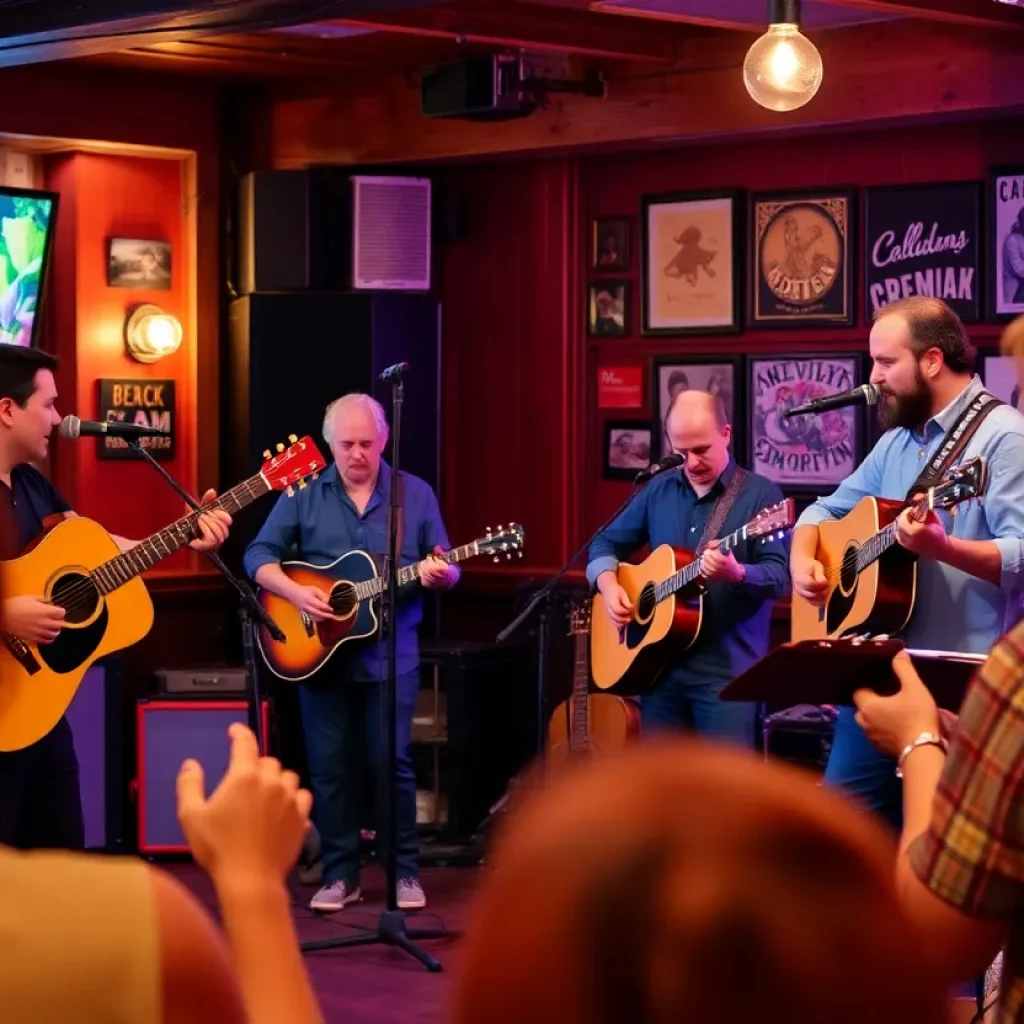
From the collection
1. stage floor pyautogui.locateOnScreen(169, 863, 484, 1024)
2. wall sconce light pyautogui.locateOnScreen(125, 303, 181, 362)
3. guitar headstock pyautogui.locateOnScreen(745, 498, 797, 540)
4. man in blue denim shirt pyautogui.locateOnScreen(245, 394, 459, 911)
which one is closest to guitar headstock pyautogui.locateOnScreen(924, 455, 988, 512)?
guitar headstock pyautogui.locateOnScreen(745, 498, 797, 540)

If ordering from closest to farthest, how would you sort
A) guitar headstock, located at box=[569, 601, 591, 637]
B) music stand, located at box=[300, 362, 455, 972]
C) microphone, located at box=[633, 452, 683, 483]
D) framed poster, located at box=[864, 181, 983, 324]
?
music stand, located at box=[300, 362, 455, 972] < microphone, located at box=[633, 452, 683, 483] < guitar headstock, located at box=[569, 601, 591, 637] < framed poster, located at box=[864, 181, 983, 324]

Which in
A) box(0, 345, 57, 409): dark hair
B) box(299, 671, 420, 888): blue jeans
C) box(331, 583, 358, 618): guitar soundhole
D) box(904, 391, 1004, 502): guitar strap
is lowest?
box(299, 671, 420, 888): blue jeans

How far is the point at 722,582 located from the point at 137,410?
290cm

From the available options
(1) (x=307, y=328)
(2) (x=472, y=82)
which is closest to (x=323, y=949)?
(1) (x=307, y=328)

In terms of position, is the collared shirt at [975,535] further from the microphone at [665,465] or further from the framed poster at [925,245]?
the framed poster at [925,245]

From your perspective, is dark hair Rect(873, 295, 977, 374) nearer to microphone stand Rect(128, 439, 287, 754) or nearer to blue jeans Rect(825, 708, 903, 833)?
blue jeans Rect(825, 708, 903, 833)

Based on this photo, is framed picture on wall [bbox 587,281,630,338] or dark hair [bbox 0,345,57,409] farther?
framed picture on wall [bbox 587,281,630,338]

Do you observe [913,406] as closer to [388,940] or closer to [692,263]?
[388,940]

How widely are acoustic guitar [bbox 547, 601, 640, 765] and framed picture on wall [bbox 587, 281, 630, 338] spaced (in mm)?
1246

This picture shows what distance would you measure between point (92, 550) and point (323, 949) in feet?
4.55

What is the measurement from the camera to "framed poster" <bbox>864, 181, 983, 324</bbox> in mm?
6621

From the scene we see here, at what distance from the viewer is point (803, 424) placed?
22.9 feet

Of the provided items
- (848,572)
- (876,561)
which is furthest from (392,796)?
(876,561)

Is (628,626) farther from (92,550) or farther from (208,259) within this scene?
(208,259)
